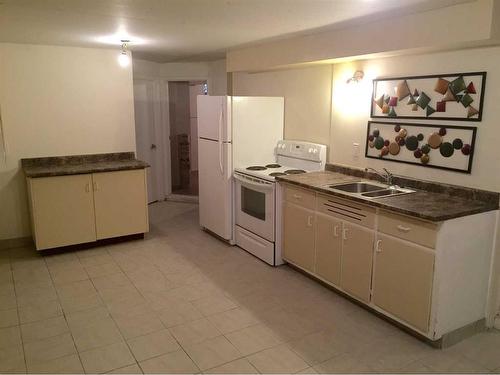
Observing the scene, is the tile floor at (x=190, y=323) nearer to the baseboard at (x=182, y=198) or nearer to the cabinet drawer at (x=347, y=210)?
the cabinet drawer at (x=347, y=210)

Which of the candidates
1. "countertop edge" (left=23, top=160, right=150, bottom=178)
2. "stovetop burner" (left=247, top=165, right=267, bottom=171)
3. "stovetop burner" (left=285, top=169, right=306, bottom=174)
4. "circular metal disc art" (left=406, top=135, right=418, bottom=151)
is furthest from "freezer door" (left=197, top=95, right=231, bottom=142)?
"circular metal disc art" (left=406, top=135, right=418, bottom=151)

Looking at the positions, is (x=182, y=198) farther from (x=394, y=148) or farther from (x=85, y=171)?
(x=394, y=148)

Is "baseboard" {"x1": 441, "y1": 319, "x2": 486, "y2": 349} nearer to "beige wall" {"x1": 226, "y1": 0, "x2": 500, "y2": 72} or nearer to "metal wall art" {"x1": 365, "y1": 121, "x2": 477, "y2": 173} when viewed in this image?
"metal wall art" {"x1": 365, "y1": 121, "x2": 477, "y2": 173}

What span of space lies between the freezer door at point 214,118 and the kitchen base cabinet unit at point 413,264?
1.42 m

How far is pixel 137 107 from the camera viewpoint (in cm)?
589

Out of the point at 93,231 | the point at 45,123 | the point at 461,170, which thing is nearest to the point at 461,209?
the point at 461,170

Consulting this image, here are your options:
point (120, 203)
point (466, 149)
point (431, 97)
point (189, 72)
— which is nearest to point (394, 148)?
point (431, 97)

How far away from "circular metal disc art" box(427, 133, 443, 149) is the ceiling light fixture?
Answer: 115 inches

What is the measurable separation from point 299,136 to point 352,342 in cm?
231

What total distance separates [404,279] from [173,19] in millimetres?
2414

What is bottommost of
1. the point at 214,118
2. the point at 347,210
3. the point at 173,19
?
the point at 347,210

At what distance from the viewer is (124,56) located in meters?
4.43

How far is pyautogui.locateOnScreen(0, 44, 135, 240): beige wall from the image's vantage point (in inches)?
166

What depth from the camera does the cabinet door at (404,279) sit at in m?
2.58
